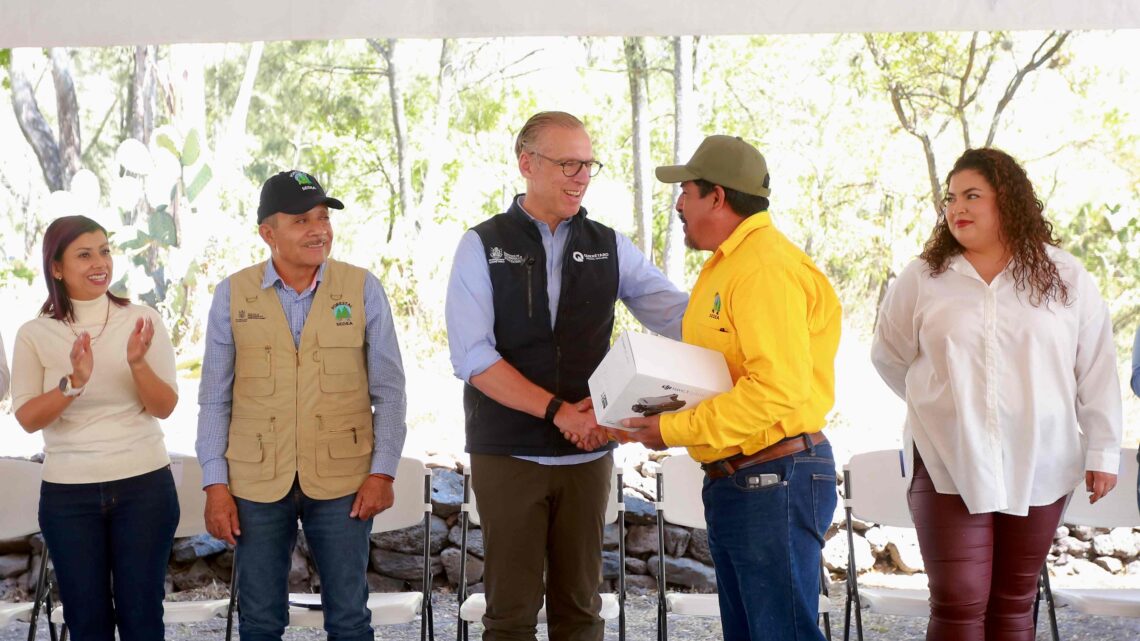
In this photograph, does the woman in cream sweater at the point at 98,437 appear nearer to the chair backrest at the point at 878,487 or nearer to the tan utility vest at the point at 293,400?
the tan utility vest at the point at 293,400

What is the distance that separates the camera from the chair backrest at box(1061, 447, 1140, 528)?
14.3 feet

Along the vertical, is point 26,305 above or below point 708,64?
below

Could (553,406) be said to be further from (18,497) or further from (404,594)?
(18,497)

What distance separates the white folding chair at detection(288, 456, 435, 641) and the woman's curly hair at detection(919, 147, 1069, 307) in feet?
6.85

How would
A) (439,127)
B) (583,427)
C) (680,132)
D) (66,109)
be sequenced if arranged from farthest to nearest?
(66,109) < (439,127) < (680,132) < (583,427)

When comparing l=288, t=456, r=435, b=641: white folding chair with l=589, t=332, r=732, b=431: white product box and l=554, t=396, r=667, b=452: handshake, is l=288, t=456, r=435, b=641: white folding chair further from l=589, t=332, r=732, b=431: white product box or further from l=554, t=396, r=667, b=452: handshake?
l=589, t=332, r=732, b=431: white product box

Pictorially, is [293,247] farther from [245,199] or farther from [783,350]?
[245,199]

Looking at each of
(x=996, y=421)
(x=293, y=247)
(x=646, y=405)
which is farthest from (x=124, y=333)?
(x=996, y=421)

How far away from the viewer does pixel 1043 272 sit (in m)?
2.98

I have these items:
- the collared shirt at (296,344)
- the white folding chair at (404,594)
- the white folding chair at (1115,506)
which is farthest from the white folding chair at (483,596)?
the white folding chair at (1115,506)

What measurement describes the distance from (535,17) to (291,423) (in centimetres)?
133

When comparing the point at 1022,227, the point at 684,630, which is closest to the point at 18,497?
the point at 684,630

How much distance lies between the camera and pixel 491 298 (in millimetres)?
3148

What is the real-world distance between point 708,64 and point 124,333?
5.39m
